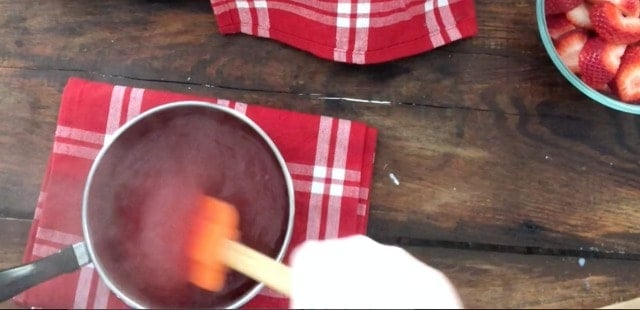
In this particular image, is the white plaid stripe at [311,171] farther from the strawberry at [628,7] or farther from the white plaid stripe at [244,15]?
the strawberry at [628,7]

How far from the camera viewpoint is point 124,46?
64cm

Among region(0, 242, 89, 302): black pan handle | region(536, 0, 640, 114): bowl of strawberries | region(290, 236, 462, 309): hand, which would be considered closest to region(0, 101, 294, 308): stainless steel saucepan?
region(0, 242, 89, 302): black pan handle

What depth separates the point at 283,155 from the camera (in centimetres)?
61

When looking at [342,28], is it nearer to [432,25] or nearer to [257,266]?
[432,25]

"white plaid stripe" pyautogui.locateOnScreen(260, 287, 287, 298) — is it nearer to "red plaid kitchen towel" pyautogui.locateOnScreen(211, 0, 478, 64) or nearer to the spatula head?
the spatula head

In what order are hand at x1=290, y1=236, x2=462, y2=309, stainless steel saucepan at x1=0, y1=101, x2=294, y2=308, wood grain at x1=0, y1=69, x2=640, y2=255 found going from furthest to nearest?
wood grain at x1=0, y1=69, x2=640, y2=255, stainless steel saucepan at x1=0, y1=101, x2=294, y2=308, hand at x1=290, y1=236, x2=462, y2=309

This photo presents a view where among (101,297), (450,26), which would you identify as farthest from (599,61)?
(101,297)

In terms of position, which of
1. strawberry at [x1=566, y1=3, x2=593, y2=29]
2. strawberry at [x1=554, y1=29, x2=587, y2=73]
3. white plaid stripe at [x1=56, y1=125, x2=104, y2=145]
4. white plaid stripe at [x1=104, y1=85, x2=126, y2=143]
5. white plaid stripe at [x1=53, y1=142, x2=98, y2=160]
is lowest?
white plaid stripe at [x1=53, y1=142, x2=98, y2=160]

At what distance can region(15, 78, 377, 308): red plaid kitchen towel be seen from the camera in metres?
0.60

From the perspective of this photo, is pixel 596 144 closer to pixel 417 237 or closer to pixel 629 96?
pixel 629 96

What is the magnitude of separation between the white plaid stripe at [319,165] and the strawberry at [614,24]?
0.76ft

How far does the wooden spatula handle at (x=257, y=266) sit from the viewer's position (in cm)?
48

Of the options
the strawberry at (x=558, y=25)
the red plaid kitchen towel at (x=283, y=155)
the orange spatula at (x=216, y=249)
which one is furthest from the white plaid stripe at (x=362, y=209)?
the strawberry at (x=558, y=25)

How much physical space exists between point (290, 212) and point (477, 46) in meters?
0.23
